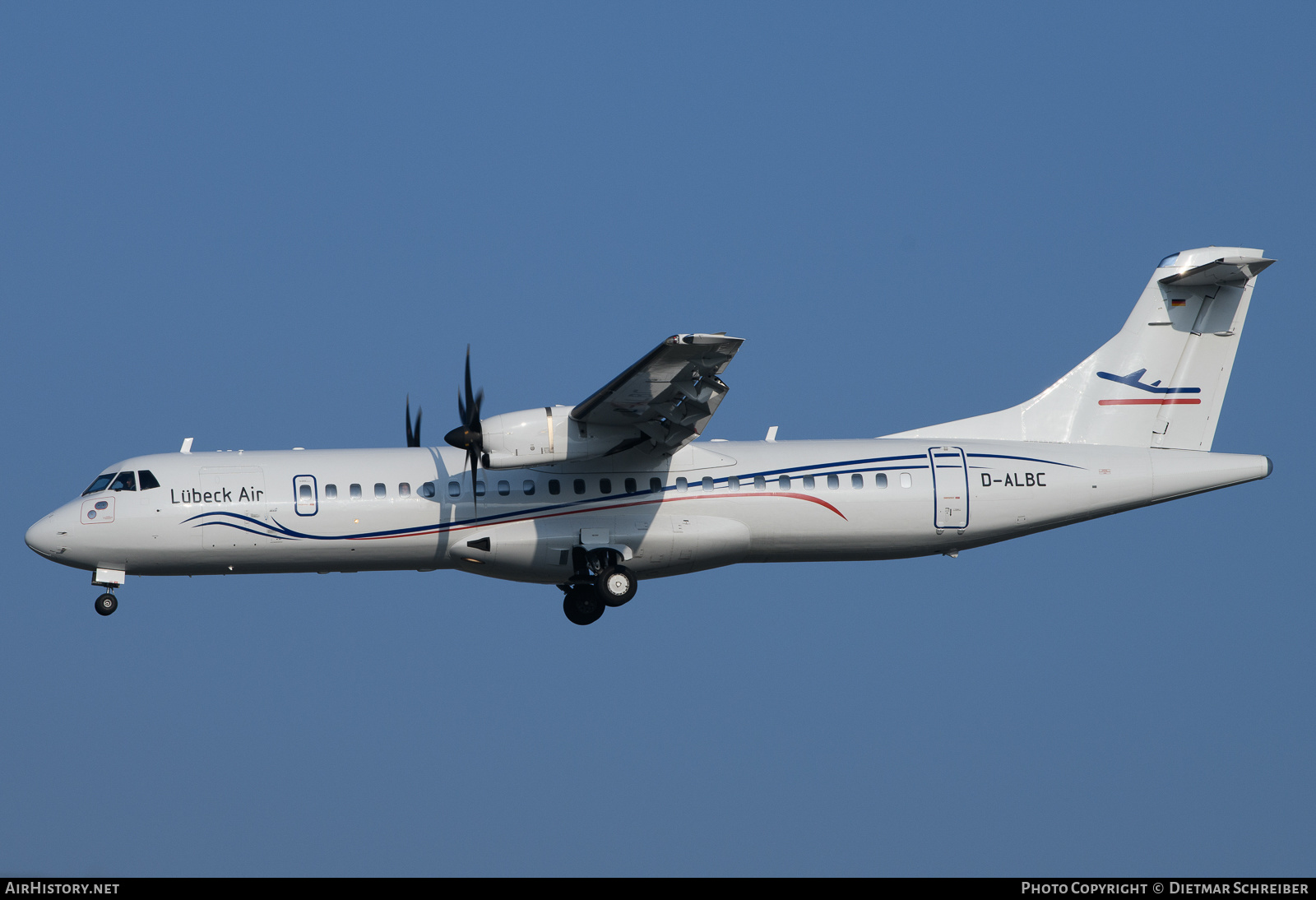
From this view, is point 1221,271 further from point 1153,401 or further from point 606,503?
point 606,503

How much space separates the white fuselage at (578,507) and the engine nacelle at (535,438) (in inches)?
71.8

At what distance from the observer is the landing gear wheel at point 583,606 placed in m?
23.4

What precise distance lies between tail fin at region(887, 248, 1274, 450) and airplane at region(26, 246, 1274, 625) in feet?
1.82

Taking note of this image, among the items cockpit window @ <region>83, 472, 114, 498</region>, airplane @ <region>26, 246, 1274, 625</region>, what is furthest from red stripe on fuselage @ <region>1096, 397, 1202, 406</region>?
cockpit window @ <region>83, 472, 114, 498</region>

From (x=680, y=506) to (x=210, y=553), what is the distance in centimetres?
778

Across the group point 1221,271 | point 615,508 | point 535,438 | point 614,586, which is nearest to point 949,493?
point 615,508

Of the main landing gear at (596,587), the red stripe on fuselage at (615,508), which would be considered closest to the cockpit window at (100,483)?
the red stripe on fuselage at (615,508)

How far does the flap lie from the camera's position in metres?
24.4

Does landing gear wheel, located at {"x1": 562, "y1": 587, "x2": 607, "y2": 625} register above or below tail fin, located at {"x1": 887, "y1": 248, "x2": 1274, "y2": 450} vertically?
below

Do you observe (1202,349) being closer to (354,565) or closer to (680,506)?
(680,506)

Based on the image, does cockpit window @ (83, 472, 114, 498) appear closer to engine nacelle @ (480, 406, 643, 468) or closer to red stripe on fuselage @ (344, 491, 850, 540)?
red stripe on fuselage @ (344, 491, 850, 540)

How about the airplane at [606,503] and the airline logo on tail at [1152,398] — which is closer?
the airplane at [606,503]

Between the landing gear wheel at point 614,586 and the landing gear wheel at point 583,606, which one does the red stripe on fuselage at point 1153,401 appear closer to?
the landing gear wheel at point 614,586
